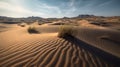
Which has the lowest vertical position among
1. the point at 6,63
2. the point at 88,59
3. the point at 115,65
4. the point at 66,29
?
the point at 115,65

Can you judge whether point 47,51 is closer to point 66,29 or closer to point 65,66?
point 65,66

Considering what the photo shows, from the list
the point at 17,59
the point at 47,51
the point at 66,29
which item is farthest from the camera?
the point at 66,29

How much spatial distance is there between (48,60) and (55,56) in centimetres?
40

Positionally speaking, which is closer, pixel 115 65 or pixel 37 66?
pixel 37 66

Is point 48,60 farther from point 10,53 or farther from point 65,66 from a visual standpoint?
point 10,53

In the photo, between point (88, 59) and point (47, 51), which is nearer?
point (88, 59)

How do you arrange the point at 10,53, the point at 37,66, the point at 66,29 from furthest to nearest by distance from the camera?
the point at 66,29
the point at 10,53
the point at 37,66

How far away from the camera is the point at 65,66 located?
3215mm

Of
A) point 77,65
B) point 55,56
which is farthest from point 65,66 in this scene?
point 55,56

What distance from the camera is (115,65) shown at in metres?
3.87

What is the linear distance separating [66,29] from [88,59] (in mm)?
3138

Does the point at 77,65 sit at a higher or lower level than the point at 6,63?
lower

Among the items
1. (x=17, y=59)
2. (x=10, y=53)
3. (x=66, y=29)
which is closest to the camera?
(x=17, y=59)

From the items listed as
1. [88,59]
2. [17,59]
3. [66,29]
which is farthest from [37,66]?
[66,29]
